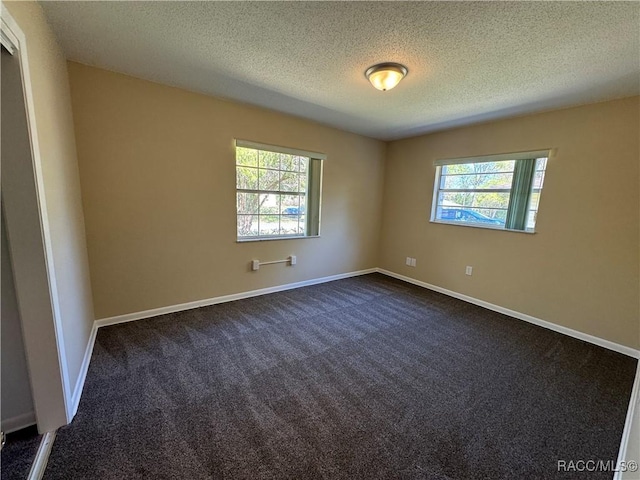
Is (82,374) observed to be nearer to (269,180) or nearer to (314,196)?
(269,180)

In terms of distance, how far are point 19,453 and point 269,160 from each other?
122 inches

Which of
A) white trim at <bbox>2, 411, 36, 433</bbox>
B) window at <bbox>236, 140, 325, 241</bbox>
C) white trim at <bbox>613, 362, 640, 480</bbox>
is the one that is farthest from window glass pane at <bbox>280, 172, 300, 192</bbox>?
white trim at <bbox>613, 362, 640, 480</bbox>

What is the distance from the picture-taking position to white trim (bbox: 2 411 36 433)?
1370 millimetres

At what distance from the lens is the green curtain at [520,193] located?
9.86 ft

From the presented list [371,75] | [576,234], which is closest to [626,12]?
[371,75]

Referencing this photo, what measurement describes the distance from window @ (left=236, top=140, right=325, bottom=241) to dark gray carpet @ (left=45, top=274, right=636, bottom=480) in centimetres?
127

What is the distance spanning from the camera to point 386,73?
2.00m

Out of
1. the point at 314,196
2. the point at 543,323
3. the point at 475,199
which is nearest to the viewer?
the point at 543,323

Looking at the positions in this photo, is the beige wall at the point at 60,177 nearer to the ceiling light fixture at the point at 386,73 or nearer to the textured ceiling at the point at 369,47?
the textured ceiling at the point at 369,47

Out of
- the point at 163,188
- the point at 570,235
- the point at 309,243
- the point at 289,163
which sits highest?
the point at 289,163

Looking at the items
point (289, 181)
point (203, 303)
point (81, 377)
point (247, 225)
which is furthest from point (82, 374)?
point (289, 181)

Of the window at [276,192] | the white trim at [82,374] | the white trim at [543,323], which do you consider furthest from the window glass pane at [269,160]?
the white trim at [543,323]

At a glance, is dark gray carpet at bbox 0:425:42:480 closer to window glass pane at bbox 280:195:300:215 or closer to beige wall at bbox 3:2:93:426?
beige wall at bbox 3:2:93:426

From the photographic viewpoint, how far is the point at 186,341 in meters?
2.35
